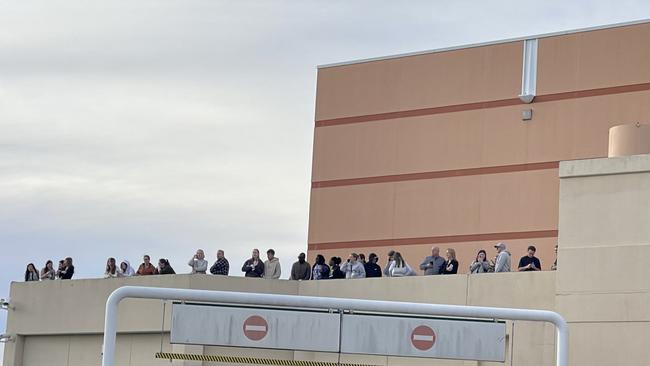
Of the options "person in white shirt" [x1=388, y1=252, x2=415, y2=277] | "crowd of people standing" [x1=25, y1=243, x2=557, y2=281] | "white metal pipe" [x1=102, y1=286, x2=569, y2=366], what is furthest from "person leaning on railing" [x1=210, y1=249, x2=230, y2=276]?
"white metal pipe" [x1=102, y1=286, x2=569, y2=366]

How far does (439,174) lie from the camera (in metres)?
42.6

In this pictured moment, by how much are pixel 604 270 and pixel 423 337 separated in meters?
8.57

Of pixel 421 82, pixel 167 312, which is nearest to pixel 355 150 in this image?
pixel 421 82

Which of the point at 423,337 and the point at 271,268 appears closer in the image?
the point at 423,337

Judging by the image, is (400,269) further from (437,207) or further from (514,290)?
(437,207)

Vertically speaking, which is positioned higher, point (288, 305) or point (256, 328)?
point (288, 305)

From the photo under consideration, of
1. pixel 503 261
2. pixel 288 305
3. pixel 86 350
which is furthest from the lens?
pixel 86 350

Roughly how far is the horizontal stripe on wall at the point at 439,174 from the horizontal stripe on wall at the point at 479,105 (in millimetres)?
1749

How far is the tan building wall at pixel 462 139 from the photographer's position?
39.8 meters

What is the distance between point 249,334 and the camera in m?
23.1

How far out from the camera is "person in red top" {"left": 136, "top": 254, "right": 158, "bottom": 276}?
37.9 metres

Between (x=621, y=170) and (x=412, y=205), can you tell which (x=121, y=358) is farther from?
(x=621, y=170)

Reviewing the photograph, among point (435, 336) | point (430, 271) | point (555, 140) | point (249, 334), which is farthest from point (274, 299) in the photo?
point (555, 140)

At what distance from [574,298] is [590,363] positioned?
4.78ft
